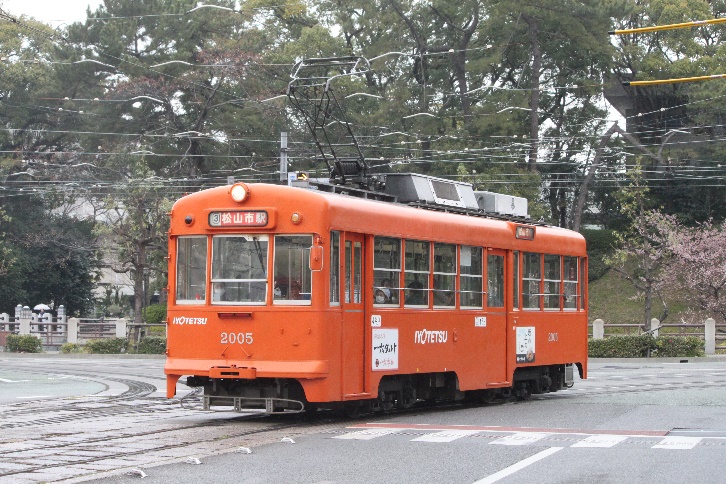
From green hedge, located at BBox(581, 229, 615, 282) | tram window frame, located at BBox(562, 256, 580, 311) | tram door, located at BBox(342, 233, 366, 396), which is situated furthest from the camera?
green hedge, located at BBox(581, 229, 615, 282)

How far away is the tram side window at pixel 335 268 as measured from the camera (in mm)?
15117

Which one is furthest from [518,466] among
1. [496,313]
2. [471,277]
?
[496,313]

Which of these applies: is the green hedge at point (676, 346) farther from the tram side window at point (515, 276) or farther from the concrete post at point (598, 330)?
the tram side window at point (515, 276)

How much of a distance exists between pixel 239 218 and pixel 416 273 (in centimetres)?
301

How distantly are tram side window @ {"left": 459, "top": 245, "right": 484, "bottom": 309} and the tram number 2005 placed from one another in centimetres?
439

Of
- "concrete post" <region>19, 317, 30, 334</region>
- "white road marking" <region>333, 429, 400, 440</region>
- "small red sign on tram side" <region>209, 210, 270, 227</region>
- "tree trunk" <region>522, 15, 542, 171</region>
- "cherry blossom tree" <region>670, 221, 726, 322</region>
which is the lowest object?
"white road marking" <region>333, 429, 400, 440</region>

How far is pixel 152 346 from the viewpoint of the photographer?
41.8 meters

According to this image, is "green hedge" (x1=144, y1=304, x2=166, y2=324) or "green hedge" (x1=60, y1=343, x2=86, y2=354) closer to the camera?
"green hedge" (x1=60, y1=343, x2=86, y2=354)

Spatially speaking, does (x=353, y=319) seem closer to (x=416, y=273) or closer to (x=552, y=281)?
(x=416, y=273)

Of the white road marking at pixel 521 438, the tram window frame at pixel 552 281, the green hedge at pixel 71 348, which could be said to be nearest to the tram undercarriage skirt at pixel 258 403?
the white road marking at pixel 521 438

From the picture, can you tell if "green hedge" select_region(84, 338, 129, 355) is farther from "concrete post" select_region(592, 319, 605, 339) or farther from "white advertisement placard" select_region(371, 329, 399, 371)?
"white advertisement placard" select_region(371, 329, 399, 371)

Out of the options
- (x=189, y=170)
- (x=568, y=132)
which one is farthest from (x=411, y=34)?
(x=189, y=170)

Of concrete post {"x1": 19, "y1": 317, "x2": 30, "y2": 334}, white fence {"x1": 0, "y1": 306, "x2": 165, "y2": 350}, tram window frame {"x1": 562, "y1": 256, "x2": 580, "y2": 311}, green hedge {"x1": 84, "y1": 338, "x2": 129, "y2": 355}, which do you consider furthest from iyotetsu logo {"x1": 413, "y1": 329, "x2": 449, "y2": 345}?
concrete post {"x1": 19, "y1": 317, "x2": 30, "y2": 334}

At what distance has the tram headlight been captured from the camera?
15.4 meters
